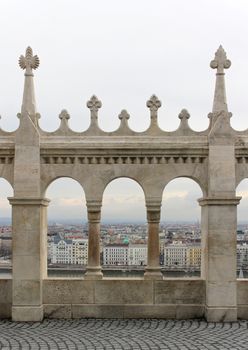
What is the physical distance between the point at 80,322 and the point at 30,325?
110cm

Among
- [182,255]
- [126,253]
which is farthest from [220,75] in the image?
[126,253]

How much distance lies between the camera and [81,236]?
15812 mm

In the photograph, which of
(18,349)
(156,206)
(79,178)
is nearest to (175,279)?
(156,206)

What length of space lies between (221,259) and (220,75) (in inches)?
167

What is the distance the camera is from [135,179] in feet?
44.0

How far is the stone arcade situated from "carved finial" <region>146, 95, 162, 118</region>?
0.02 m

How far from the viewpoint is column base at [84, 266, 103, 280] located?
1339cm

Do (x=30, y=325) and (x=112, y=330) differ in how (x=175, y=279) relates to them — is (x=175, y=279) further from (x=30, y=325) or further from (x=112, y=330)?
(x=30, y=325)

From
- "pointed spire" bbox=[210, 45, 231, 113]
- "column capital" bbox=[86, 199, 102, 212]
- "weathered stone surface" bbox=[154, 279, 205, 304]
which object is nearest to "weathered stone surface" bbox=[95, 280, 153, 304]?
"weathered stone surface" bbox=[154, 279, 205, 304]

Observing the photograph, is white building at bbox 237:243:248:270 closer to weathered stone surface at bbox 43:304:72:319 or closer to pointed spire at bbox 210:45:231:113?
pointed spire at bbox 210:45:231:113

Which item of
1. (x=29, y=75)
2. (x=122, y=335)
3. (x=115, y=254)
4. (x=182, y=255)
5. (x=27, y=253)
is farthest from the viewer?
(x=115, y=254)

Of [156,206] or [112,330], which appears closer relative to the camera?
[112,330]

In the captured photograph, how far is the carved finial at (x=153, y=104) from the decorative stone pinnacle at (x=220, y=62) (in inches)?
59.0

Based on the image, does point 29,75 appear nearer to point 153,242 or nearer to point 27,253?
point 27,253
